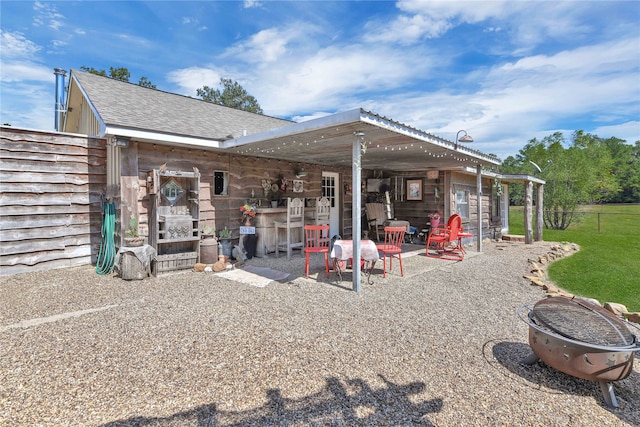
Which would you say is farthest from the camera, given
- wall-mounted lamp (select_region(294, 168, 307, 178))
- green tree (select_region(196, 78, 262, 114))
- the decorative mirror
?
green tree (select_region(196, 78, 262, 114))

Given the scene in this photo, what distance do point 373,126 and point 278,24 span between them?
6.36 meters

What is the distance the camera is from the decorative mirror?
18.6 ft

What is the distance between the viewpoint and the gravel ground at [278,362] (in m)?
1.89

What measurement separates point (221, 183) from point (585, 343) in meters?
6.37

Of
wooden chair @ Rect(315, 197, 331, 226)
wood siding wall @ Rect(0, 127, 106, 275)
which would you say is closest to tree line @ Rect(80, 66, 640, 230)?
wooden chair @ Rect(315, 197, 331, 226)

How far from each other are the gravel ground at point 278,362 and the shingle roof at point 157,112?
2.84 meters

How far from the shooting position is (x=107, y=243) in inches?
220

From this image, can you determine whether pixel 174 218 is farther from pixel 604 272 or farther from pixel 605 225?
pixel 605 225

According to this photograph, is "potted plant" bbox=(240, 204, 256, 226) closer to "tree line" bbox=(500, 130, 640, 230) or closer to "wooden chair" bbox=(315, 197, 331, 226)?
"wooden chair" bbox=(315, 197, 331, 226)

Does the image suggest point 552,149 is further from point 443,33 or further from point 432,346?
point 432,346

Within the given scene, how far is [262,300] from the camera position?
402cm

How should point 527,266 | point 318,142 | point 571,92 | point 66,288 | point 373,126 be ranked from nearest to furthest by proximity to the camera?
point 373,126 < point 66,288 < point 318,142 < point 527,266 < point 571,92

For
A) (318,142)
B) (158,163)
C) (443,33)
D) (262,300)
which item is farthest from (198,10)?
(262,300)

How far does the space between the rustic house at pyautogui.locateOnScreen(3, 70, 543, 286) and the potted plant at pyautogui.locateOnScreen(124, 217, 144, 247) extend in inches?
5.0
